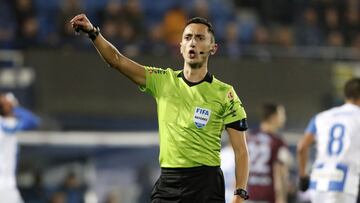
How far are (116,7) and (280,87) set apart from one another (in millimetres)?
3019

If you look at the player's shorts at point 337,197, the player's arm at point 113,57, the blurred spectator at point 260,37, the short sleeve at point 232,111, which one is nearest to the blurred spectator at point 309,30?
the blurred spectator at point 260,37

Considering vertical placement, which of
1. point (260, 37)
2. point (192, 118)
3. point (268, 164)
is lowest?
point (268, 164)

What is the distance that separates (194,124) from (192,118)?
0.04m

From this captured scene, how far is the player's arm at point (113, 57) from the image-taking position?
6.84 m

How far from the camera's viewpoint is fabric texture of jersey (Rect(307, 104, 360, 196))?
31.5 feet

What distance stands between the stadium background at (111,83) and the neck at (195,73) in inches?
320

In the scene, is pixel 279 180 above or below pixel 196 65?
below

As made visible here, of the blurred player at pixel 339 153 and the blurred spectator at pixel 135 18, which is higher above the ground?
the blurred spectator at pixel 135 18

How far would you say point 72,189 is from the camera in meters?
15.2

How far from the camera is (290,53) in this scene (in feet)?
55.7

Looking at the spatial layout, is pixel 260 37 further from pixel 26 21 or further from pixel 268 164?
pixel 268 164

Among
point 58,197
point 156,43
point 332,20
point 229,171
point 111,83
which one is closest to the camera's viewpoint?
point 229,171

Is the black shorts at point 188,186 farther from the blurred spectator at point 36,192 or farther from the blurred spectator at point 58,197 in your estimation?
the blurred spectator at point 36,192

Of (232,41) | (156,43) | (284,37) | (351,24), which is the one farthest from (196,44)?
(351,24)
